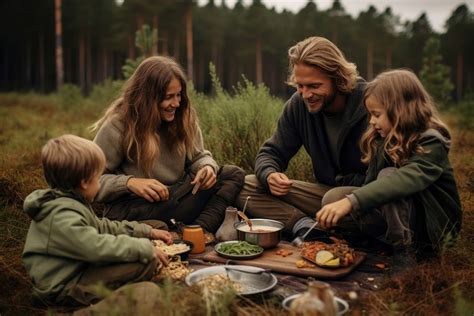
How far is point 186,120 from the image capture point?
4121mm

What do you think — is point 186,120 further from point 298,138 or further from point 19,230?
point 19,230

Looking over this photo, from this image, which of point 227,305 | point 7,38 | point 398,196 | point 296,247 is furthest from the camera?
point 7,38

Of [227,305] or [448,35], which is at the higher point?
[448,35]

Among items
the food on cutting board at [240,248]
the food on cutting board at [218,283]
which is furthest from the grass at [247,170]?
the food on cutting board at [240,248]

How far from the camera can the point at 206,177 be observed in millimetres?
3977

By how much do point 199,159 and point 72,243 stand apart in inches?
78.9

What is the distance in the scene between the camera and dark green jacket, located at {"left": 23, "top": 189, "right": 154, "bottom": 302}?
8.08ft

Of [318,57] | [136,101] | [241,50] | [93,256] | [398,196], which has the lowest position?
[93,256]

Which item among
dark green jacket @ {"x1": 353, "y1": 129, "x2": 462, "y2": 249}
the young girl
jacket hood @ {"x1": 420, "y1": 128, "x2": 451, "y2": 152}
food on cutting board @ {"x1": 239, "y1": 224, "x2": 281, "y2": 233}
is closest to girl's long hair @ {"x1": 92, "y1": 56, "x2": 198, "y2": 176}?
food on cutting board @ {"x1": 239, "y1": 224, "x2": 281, "y2": 233}

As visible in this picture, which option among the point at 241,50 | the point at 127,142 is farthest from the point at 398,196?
the point at 241,50

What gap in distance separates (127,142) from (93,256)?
4.83 ft

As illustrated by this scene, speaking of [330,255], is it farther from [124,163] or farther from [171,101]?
[124,163]

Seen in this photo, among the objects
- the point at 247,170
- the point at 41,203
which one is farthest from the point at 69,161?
the point at 247,170

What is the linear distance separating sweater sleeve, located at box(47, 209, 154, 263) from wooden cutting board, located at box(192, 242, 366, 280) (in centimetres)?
90
